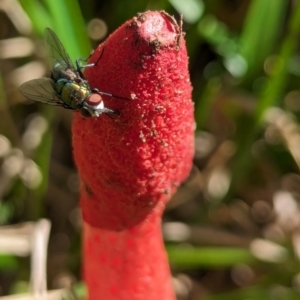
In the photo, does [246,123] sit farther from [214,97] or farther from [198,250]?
[198,250]

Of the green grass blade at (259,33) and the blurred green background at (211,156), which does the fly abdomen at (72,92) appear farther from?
the green grass blade at (259,33)

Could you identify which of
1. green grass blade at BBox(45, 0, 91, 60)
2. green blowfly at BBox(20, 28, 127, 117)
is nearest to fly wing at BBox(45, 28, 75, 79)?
green blowfly at BBox(20, 28, 127, 117)

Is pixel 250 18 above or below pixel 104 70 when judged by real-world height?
below

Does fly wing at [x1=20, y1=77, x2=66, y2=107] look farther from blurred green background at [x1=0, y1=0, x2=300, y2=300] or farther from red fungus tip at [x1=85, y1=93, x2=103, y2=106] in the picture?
blurred green background at [x1=0, y1=0, x2=300, y2=300]

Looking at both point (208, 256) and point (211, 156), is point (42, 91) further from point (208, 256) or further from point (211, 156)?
point (211, 156)

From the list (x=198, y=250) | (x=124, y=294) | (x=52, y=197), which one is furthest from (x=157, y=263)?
(x=52, y=197)

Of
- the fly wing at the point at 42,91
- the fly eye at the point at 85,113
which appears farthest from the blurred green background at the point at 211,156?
the fly eye at the point at 85,113
